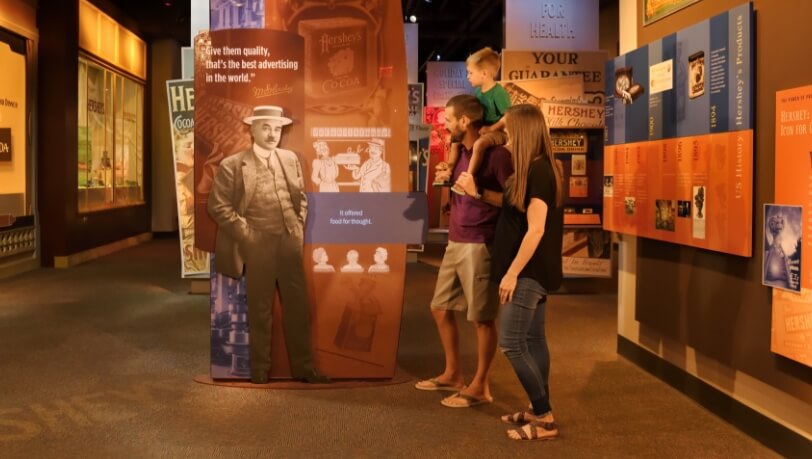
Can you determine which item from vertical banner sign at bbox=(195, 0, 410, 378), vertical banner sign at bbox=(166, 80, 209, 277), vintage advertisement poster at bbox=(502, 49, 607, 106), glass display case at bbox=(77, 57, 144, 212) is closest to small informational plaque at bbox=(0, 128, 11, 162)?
glass display case at bbox=(77, 57, 144, 212)

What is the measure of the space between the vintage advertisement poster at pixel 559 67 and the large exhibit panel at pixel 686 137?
3328 mm

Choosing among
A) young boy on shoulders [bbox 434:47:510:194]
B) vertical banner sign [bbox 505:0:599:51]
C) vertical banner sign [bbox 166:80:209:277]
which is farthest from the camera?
vertical banner sign [bbox 505:0:599:51]

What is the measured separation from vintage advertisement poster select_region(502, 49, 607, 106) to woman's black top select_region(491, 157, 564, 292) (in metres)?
5.48

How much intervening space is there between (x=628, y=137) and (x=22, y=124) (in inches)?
329

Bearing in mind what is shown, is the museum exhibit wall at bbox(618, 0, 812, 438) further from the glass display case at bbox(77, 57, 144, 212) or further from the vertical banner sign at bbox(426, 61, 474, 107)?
the vertical banner sign at bbox(426, 61, 474, 107)

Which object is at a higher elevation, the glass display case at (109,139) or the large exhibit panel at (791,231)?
the glass display case at (109,139)

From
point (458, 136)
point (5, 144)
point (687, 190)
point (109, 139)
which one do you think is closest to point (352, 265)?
point (458, 136)

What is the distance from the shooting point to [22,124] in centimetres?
1093

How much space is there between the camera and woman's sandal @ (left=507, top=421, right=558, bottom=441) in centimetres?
392

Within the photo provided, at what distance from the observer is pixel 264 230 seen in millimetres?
4688

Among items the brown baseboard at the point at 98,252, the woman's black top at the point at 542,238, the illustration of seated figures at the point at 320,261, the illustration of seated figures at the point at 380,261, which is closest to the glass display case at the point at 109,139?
the brown baseboard at the point at 98,252

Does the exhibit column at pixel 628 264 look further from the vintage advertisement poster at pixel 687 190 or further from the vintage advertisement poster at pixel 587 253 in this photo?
the vintage advertisement poster at pixel 587 253

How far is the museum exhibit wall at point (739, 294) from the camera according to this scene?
3730 millimetres

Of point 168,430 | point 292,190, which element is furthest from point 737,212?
point 168,430
